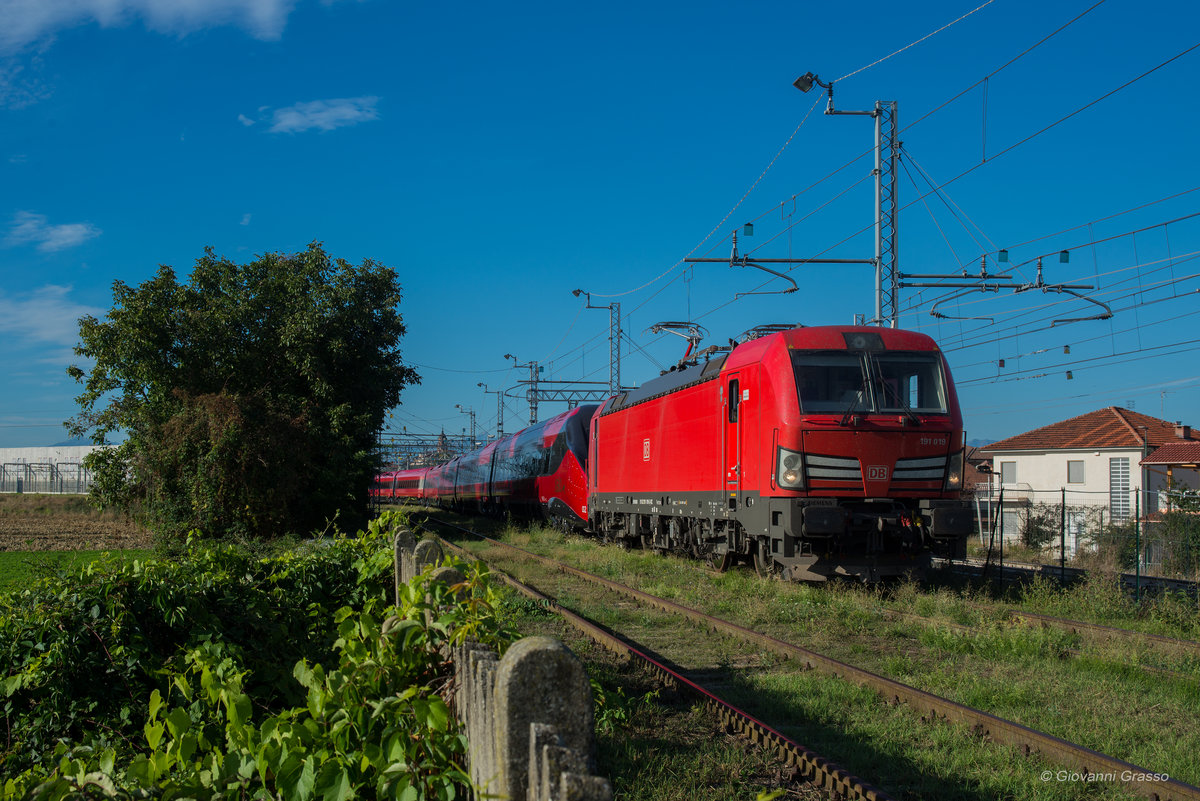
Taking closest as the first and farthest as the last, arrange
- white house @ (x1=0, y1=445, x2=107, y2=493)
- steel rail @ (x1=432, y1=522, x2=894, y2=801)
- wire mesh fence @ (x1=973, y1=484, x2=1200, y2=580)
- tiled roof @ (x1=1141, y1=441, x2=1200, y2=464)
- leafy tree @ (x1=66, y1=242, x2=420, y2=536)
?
steel rail @ (x1=432, y1=522, x2=894, y2=801) → wire mesh fence @ (x1=973, y1=484, x2=1200, y2=580) → leafy tree @ (x1=66, y1=242, x2=420, y2=536) → tiled roof @ (x1=1141, y1=441, x2=1200, y2=464) → white house @ (x1=0, y1=445, x2=107, y2=493)

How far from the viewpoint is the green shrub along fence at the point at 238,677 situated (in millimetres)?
2961

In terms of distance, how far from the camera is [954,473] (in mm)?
11703

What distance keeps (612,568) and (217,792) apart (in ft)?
41.7

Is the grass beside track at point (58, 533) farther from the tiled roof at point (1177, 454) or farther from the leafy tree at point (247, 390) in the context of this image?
the tiled roof at point (1177, 454)

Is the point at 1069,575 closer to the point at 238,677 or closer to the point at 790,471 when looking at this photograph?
the point at 790,471

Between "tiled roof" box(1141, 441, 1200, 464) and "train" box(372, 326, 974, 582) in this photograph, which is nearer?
"train" box(372, 326, 974, 582)

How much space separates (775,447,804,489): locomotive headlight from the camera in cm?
1119

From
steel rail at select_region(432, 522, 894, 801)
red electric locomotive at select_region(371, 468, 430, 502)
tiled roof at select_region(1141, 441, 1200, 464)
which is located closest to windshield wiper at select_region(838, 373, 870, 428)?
steel rail at select_region(432, 522, 894, 801)

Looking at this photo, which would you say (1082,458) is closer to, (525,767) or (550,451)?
(550,451)

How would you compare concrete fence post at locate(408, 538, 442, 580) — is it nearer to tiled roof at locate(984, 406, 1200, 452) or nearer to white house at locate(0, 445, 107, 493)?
tiled roof at locate(984, 406, 1200, 452)

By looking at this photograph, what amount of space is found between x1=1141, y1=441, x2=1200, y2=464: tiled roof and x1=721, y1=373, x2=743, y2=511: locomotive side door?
2756 centimetres

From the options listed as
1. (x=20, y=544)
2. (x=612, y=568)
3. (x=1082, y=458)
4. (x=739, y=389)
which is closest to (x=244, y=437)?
(x=20, y=544)

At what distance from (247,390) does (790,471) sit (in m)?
18.2

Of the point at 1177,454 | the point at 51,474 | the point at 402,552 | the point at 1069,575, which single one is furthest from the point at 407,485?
the point at 402,552
